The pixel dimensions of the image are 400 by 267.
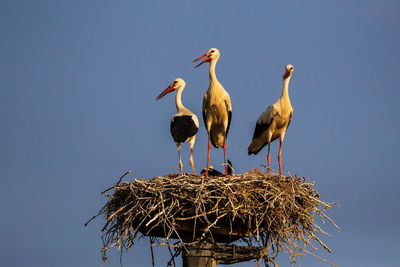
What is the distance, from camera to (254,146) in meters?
10.3

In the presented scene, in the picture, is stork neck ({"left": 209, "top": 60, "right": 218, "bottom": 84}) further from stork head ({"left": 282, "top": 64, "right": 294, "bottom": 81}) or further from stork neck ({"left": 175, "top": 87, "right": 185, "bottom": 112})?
stork head ({"left": 282, "top": 64, "right": 294, "bottom": 81})

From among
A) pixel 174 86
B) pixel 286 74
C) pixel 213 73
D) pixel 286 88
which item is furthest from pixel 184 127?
pixel 286 74

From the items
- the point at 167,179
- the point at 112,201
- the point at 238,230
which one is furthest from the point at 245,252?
the point at 112,201

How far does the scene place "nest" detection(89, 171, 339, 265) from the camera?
7027 mm

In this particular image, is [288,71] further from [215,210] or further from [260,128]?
[215,210]

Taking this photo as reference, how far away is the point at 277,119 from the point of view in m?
9.67

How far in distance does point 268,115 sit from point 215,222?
3340 millimetres

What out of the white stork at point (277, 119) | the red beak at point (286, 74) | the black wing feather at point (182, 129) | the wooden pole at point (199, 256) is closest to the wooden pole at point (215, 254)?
the wooden pole at point (199, 256)

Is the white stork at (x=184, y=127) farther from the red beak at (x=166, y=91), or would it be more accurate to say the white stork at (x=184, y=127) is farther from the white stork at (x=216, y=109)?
the red beak at (x=166, y=91)

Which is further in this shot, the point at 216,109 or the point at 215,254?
the point at 216,109

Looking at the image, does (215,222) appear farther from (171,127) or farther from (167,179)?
(171,127)

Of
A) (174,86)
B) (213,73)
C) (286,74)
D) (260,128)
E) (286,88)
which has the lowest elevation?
(260,128)

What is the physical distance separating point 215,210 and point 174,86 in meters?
3.79

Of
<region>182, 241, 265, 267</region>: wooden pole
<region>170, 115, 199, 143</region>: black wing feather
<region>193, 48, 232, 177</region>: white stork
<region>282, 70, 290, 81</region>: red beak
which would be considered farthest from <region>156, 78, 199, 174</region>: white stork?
<region>182, 241, 265, 267</region>: wooden pole
